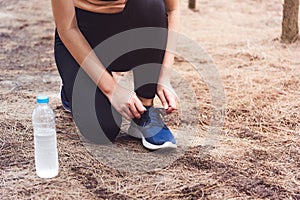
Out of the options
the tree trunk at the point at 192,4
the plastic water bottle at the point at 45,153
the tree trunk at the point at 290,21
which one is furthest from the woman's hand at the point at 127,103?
the tree trunk at the point at 192,4

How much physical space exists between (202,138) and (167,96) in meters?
0.29

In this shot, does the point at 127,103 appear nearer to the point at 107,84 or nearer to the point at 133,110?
the point at 133,110

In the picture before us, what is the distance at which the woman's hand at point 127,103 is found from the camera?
1.62 m

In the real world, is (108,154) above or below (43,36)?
above

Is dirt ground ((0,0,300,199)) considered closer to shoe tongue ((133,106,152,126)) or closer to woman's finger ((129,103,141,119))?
shoe tongue ((133,106,152,126))

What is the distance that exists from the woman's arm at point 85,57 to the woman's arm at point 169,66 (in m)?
0.14

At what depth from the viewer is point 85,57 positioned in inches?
67.4

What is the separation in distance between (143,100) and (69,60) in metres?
0.32

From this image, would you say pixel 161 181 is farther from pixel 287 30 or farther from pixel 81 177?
pixel 287 30

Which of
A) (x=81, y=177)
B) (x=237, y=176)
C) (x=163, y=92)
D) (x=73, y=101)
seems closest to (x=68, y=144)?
(x=73, y=101)

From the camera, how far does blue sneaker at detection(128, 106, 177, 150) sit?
5.77 ft

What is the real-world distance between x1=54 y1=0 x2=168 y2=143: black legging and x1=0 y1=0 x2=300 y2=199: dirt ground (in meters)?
0.08

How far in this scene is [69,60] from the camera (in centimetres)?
189

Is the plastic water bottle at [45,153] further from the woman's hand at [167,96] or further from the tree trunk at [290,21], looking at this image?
the tree trunk at [290,21]
